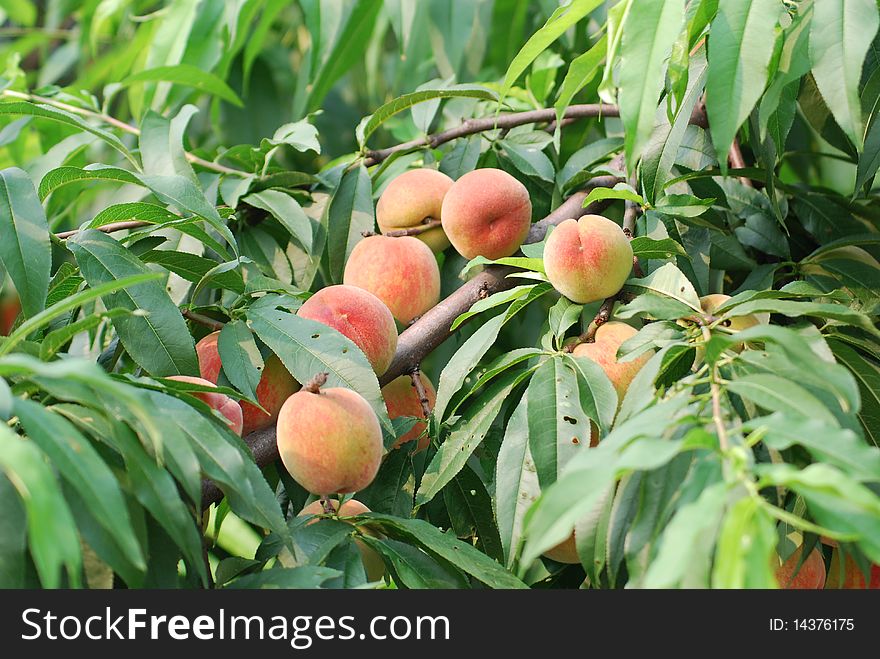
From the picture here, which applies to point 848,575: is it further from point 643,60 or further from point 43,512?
point 43,512

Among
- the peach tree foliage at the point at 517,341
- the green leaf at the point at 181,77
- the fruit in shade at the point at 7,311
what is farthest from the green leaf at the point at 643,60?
the fruit in shade at the point at 7,311

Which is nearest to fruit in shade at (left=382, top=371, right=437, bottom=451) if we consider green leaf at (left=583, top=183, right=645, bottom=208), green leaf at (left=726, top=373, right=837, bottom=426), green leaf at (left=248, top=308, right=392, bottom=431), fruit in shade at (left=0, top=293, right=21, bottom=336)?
green leaf at (left=248, top=308, right=392, bottom=431)

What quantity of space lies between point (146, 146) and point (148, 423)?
0.59 meters

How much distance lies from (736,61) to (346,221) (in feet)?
1.53

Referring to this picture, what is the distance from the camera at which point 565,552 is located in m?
0.68

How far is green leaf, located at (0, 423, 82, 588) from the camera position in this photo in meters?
0.40

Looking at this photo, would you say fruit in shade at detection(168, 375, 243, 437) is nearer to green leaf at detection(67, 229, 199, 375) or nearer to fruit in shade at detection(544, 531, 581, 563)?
green leaf at detection(67, 229, 199, 375)

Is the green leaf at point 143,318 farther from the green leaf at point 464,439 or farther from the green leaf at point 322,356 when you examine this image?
the green leaf at point 464,439

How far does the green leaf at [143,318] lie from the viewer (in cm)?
71

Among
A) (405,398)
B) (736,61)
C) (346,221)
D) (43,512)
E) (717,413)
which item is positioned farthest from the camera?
(346,221)

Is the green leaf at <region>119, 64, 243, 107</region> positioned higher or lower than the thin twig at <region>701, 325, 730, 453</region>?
higher

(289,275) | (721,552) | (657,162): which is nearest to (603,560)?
(721,552)

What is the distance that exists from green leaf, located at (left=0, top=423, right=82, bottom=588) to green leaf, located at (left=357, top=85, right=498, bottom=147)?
0.65 m

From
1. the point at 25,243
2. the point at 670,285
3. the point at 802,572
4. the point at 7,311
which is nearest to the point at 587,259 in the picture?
the point at 670,285
